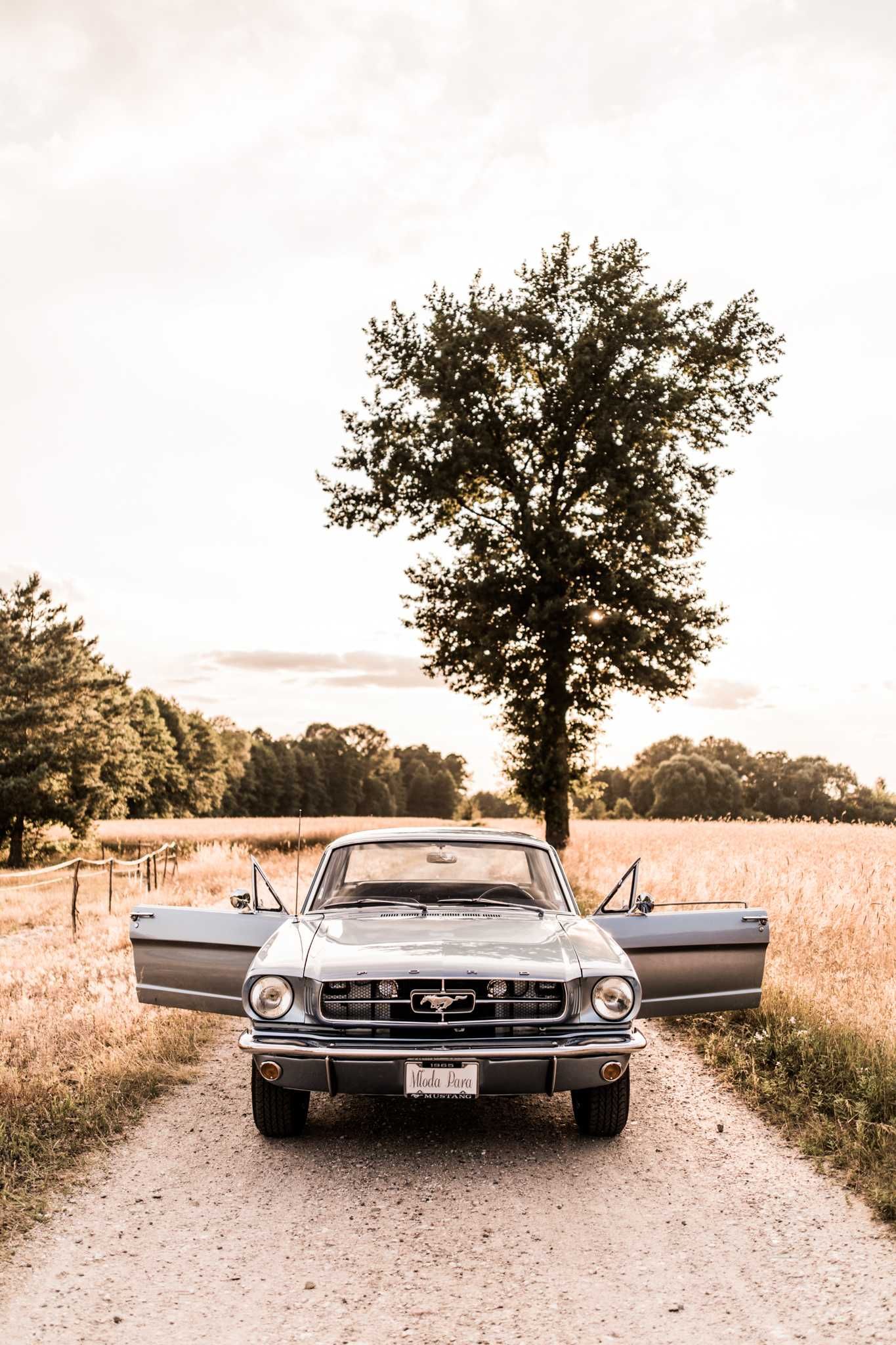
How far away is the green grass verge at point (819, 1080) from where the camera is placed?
16.0ft

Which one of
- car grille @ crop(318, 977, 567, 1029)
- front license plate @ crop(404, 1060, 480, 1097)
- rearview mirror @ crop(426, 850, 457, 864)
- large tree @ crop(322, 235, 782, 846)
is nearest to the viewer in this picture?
front license plate @ crop(404, 1060, 480, 1097)

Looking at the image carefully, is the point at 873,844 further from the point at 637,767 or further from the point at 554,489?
the point at 637,767

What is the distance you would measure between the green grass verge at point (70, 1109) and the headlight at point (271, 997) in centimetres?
107

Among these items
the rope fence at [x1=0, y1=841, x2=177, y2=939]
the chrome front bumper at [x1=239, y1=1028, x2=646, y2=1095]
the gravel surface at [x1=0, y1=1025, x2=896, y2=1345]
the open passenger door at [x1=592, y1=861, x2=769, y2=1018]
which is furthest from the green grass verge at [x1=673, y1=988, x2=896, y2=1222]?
the rope fence at [x1=0, y1=841, x2=177, y2=939]

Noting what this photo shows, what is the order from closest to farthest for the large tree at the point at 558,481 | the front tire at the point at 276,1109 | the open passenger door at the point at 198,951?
the front tire at the point at 276,1109, the open passenger door at the point at 198,951, the large tree at the point at 558,481

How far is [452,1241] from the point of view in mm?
3984

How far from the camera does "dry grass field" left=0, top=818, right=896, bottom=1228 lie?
203 inches

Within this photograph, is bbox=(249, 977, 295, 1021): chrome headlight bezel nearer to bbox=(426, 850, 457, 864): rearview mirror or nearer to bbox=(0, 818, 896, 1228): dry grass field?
bbox=(0, 818, 896, 1228): dry grass field

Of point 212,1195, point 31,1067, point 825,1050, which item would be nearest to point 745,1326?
point 212,1195

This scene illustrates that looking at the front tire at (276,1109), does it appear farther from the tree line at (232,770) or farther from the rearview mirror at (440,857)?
the tree line at (232,770)

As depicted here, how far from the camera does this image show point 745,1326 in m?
3.34

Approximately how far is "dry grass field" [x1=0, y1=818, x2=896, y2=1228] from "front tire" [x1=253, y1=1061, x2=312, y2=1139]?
2.66 ft

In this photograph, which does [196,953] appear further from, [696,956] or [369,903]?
[696,956]

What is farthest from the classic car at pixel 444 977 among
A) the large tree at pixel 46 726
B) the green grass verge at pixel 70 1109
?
the large tree at pixel 46 726
